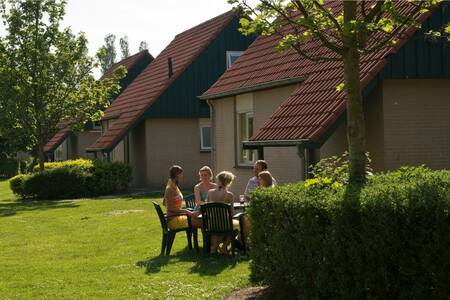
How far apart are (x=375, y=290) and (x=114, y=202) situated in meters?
17.7

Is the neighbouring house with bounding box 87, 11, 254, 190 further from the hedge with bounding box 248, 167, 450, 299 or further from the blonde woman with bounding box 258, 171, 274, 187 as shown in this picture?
the hedge with bounding box 248, 167, 450, 299

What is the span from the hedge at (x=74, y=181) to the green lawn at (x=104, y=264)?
8.62 meters

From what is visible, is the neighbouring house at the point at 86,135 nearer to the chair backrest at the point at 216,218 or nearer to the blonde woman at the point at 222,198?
the blonde woman at the point at 222,198

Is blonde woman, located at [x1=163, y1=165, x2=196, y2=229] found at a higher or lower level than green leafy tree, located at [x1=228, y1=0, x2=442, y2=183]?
lower

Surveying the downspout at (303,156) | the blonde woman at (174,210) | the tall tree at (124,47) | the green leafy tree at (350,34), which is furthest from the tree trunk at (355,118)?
the tall tree at (124,47)

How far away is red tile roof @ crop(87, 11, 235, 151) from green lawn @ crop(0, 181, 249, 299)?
10.6 meters

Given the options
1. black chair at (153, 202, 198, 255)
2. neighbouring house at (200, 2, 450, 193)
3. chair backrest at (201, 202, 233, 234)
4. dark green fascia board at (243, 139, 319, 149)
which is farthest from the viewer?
neighbouring house at (200, 2, 450, 193)

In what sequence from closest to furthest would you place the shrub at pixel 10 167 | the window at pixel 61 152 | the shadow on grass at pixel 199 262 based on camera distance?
the shadow on grass at pixel 199 262, the window at pixel 61 152, the shrub at pixel 10 167

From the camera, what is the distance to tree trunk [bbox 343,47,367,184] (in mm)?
7824

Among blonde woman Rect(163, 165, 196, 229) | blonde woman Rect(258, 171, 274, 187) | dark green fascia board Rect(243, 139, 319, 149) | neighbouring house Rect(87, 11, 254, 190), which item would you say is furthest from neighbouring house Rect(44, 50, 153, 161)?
blonde woman Rect(258, 171, 274, 187)

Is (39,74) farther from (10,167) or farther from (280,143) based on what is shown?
(10,167)

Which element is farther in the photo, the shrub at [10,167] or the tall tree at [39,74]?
the shrub at [10,167]

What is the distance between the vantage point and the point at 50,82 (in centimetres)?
2670

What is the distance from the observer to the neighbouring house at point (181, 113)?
28781mm
